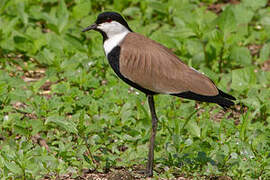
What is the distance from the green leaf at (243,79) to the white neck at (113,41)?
1.89 metres

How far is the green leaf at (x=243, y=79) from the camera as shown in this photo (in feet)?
19.0

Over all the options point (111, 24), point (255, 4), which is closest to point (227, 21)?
point (255, 4)

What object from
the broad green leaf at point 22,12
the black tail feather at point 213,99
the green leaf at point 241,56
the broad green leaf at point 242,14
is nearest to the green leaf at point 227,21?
the green leaf at point 241,56


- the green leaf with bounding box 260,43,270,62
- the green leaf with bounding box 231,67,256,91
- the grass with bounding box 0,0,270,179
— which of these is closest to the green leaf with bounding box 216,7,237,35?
the grass with bounding box 0,0,270,179

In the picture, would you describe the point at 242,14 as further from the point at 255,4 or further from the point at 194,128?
the point at 194,128

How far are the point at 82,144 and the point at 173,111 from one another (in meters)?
1.16

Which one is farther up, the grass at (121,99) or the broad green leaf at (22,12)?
the broad green leaf at (22,12)

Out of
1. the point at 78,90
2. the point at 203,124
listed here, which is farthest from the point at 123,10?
the point at 203,124

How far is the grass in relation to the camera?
4328mm

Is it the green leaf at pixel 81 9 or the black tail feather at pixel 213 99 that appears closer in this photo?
the black tail feather at pixel 213 99

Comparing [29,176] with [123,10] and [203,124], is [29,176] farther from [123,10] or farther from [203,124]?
[123,10]

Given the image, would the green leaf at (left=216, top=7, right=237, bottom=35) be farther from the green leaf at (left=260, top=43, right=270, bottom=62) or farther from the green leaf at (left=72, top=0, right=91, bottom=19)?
the green leaf at (left=72, top=0, right=91, bottom=19)

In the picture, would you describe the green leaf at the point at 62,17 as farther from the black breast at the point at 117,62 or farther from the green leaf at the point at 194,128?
the black breast at the point at 117,62

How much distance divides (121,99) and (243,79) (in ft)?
4.50
